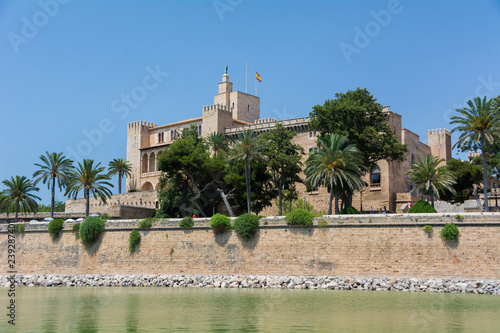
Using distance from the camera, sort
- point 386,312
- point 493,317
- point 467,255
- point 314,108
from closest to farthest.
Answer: point 493,317 < point 386,312 < point 467,255 < point 314,108

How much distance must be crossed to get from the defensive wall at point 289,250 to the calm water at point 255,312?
3075 mm

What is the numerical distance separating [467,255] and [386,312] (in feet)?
30.2

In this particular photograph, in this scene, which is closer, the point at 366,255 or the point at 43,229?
the point at 366,255

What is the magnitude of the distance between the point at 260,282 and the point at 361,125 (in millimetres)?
16591

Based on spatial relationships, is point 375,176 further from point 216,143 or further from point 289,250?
point 289,250

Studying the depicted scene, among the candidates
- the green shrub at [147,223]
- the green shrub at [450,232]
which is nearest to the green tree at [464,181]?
the green shrub at [450,232]

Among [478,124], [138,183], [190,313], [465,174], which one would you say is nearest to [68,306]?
[190,313]

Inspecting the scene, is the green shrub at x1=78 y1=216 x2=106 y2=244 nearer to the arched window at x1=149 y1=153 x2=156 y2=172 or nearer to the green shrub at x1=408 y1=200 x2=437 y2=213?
the green shrub at x1=408 y1=200 x2=437 y2=213

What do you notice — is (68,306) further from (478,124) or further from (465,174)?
(465,174)

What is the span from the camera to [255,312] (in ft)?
75.3

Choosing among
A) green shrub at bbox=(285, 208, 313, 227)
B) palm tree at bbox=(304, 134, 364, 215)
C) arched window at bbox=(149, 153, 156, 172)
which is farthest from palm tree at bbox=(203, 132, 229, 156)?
green shrub at bbox=(285, 208, 313, 227)

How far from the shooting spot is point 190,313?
75.0 ft

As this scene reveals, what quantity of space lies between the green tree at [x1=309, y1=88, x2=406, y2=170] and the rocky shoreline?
13.8 meters

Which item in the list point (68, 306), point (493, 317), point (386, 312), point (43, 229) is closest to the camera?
point (493, 317)
